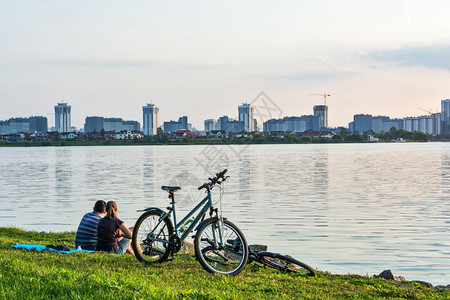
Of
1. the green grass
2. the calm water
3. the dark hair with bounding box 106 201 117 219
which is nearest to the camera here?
the green grass

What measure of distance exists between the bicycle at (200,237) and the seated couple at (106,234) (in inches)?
61.6

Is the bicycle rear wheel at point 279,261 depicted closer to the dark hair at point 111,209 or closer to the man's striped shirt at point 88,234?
the dark hair at point 111,209

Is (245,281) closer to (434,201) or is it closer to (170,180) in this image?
(434,201)

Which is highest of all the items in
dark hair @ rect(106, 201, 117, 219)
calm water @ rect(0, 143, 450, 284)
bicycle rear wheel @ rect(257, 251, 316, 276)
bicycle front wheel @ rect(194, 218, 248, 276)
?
dark hair @ rect(106, 201, 117, 219)

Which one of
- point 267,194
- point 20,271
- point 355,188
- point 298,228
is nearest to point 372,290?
point 20,271

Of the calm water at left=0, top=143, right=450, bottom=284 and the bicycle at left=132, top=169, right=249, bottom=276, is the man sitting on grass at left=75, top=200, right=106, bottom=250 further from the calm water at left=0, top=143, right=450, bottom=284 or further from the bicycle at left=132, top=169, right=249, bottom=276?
the calm water at left=0, top=143, right=450, bottom=284

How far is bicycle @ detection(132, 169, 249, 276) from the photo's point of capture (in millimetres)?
9398

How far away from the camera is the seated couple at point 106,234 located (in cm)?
1193

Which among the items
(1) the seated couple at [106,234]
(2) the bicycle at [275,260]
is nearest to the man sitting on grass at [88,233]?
(1) the seated couple at [106,234]

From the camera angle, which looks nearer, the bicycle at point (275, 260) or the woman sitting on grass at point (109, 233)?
the bicycle at point (275, 260)

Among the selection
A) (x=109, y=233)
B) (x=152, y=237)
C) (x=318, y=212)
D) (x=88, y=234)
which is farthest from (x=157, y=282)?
(x=318, y=212)

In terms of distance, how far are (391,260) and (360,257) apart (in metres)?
0.90

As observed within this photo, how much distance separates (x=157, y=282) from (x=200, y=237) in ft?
4.25

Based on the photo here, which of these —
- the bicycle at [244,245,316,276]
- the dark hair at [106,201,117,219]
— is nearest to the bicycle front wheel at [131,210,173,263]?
the dark hair at [106,201,117,219]
